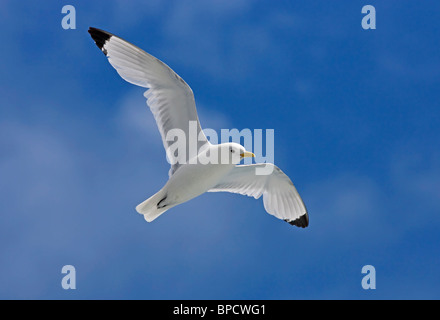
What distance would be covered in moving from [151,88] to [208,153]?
99cm

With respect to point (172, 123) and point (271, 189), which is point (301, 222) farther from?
point (172, 123)

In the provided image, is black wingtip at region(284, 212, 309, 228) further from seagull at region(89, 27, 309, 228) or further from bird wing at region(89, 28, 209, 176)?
bird wing at region(89, 28, 209, 176)

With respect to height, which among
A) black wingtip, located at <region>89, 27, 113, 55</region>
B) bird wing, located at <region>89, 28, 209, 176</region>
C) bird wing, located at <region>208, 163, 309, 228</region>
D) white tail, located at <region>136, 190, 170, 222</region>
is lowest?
white tail, located at <region>136, 190, 170, 222</region>

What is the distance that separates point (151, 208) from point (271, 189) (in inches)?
64.2

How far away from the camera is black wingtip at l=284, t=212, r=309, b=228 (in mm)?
7840

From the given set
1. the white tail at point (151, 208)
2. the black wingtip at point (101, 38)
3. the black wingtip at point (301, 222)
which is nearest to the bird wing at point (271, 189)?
the black wingtip at point (301, 222)

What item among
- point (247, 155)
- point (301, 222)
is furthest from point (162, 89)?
point (301, 222)

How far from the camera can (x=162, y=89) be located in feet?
22.0

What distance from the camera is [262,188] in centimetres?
751

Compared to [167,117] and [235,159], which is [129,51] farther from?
[235,159]

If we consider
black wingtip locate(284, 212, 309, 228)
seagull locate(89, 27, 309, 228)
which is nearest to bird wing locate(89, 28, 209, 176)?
seagull locate(89, 27, 309, 228)

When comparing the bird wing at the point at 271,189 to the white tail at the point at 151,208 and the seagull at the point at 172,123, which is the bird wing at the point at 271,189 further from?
the white tail at the point at 151,208

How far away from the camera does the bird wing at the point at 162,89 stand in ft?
21.7

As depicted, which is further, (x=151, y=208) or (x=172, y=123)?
(x=172, y=123)
